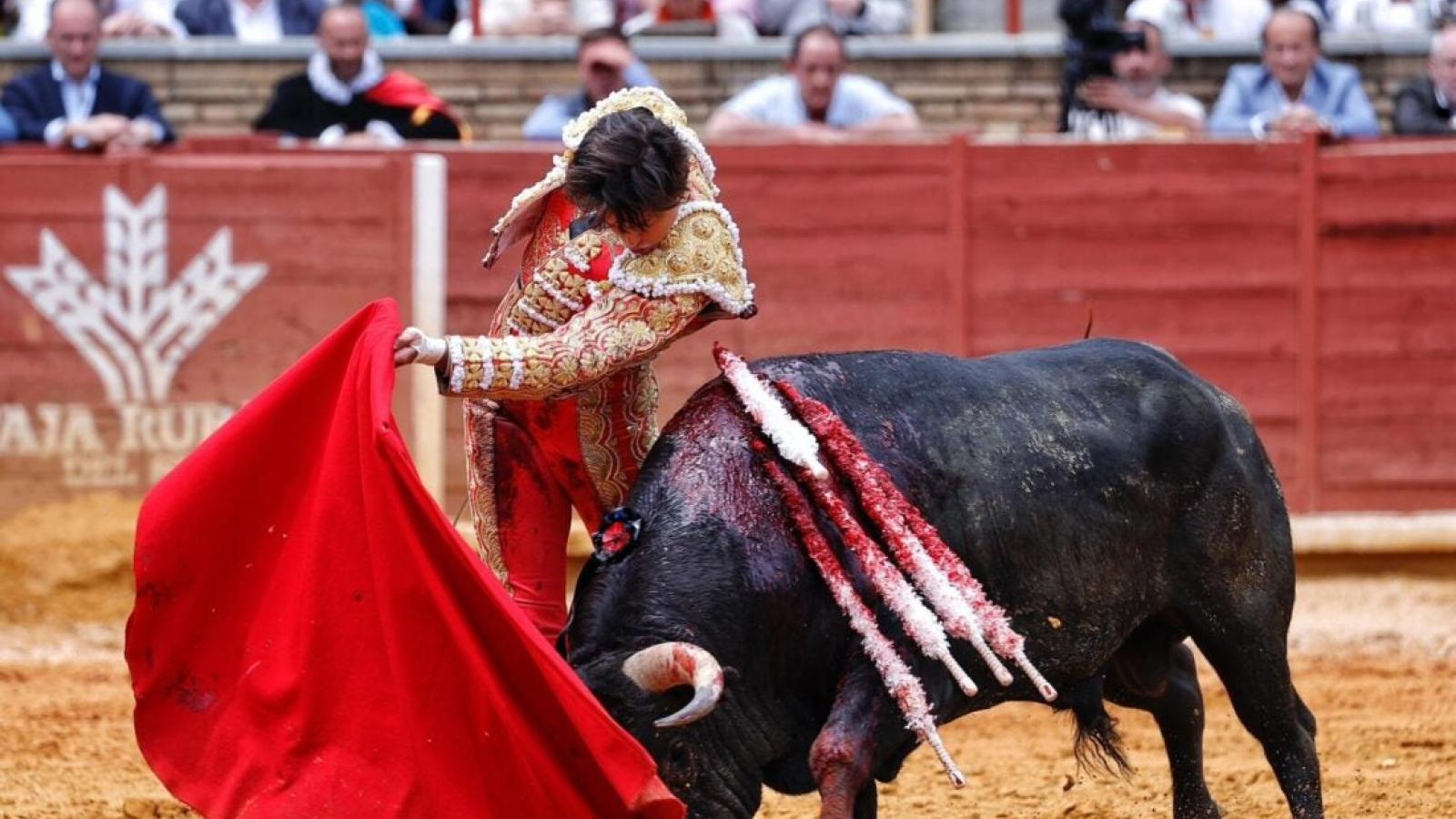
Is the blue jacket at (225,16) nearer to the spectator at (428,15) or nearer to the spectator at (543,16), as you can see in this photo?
the spectator at (428,15)

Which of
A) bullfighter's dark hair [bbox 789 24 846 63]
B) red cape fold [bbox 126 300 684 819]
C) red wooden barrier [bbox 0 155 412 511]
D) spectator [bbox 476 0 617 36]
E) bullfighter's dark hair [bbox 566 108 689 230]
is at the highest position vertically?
bullfighter's dark hair [bbox 566 108 689 230]

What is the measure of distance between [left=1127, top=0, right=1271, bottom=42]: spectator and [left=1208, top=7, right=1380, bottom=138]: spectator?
754mm

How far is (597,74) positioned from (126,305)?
5.96 ft

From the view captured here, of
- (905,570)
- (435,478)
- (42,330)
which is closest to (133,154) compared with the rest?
(42,330)

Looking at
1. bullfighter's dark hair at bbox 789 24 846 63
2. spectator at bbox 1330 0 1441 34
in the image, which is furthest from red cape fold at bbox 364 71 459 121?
spectator at bbox 1330 0 1441 34

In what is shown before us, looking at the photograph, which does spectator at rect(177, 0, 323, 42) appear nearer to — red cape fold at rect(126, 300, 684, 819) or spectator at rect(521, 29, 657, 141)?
spectator at rect(521, 29, 657, 141)

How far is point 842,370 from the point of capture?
4.35 meters

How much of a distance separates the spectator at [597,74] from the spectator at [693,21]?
3.15 feet

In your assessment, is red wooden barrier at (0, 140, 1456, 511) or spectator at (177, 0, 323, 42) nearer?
red wooden barrier at (0, 140, 1456, 511)

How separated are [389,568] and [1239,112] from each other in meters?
5.64

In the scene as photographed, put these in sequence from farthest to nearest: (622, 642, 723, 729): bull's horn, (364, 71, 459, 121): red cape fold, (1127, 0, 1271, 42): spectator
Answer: (1127, 0, 1271, 42): spectator, (364, 71, 459, 121): red cape fold, (622, 642, 723, 729): bull's horn

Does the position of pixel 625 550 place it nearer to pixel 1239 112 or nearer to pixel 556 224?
pixel 556 224

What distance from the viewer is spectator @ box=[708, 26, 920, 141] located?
28.3ft

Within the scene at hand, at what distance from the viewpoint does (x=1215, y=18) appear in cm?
979
